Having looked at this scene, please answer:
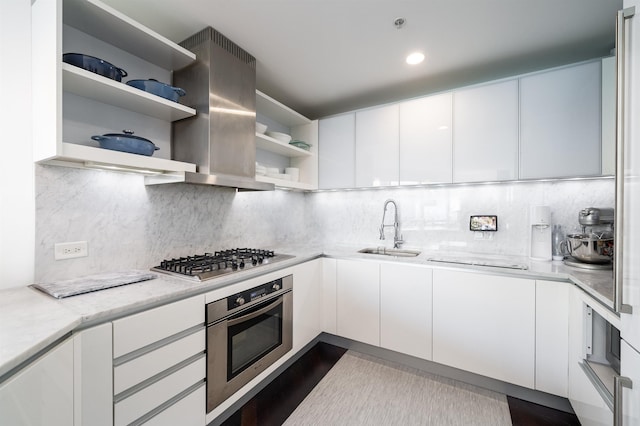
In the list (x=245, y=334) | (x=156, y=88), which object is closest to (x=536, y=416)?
(x=245, y=334)

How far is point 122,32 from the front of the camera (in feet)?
4.93

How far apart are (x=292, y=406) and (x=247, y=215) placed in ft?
5.32

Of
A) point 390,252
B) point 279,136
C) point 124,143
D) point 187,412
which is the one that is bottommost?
point 187,412

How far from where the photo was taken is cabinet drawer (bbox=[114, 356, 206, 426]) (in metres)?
1.11

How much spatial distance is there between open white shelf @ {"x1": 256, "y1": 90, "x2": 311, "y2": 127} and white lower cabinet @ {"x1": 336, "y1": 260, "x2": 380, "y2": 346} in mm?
1597

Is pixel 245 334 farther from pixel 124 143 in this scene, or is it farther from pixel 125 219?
pixel 124 143

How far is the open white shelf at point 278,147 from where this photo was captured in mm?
2357

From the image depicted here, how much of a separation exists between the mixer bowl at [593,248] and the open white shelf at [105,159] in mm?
2655

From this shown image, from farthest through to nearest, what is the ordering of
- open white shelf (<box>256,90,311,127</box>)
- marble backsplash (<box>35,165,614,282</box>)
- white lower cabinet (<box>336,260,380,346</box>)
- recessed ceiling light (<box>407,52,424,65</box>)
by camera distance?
1. open white shelf (<box>256,90,311,127</box>)
2. white lower cabinet (<box>336,260,380,346</box>)
3. recessed ceiling light (<box>407,52,424,65</box>)
4. marble backsplash (<box>35,165,614,282</box>)

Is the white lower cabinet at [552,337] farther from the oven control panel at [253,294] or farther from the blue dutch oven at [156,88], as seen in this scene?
the blue dutch oven at [156,88]

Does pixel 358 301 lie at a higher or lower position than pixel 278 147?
lower

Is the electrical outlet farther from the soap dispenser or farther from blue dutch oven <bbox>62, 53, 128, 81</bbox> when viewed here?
the soap dispenser

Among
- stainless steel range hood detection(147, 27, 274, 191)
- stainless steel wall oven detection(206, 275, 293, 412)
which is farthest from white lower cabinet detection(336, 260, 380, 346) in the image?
stainless steel range hood detection(147, 27, 274, 191)

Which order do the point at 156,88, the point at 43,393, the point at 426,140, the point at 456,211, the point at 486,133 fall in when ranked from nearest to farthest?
1. the point at 43,393
2. the point at 156,88
3. the point at 486,133
4. the point at 426,140
5. the point at 456,211
